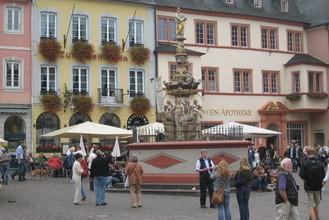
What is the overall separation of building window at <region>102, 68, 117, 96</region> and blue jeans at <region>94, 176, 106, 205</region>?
20209 millimetres

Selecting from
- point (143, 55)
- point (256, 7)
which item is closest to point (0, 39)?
point (143, 55)

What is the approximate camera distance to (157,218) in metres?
14.7

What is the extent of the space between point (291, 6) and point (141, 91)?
16.6 meters

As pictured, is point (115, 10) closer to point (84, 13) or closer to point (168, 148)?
point (84, 13)

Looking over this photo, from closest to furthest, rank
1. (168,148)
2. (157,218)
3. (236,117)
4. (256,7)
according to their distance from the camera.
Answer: (157,218) < (168,148) < (236,117) < (256,7)

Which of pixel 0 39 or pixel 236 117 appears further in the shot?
pixel 236 117

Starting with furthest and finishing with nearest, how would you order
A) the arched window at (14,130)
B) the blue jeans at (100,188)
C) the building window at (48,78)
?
1. the building window at (48,78)
2. the arched window at (14,130)
3. the blue jeans at (100,188)

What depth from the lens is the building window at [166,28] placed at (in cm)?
4094

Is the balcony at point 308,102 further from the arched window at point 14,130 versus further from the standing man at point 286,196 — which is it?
the standing man at point 286,196

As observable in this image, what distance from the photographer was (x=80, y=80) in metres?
37.7

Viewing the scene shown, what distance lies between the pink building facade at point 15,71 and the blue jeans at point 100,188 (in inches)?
712

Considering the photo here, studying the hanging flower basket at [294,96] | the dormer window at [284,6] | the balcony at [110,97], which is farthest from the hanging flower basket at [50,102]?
the dormer window at [284,6]

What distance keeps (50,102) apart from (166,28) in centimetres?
1004

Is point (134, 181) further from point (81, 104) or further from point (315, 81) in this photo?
point (315, 81)
